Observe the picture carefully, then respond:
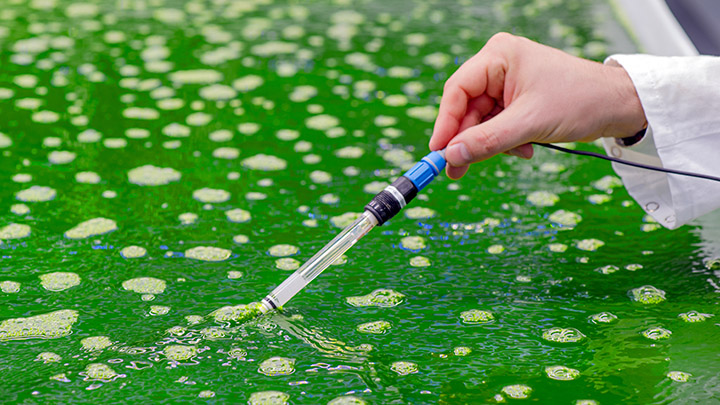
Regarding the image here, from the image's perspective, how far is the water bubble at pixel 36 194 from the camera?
1495 millimetres

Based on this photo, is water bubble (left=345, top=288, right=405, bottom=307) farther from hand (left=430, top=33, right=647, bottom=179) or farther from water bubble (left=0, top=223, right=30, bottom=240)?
water bubble (left=0, top=223, right=30, bottom=240)

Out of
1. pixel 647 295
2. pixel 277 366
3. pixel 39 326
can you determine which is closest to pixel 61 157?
pixel 39 326

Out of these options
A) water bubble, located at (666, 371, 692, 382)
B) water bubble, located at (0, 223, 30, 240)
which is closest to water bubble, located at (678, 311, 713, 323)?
water bubble, located at (666, 371, 692, 382)

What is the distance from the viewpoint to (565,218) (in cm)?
147

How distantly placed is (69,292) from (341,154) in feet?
2.38

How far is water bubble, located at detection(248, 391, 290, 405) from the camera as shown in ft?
3.14

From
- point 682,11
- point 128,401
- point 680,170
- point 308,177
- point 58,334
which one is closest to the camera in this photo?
point 128,401

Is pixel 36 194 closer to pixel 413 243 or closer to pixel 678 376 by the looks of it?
pixel 413 243

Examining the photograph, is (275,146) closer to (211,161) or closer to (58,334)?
(211,161)

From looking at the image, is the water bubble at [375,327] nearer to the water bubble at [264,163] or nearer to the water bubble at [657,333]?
the water bubble at [657,333]

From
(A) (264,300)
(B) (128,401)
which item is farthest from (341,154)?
(B) (128,401)

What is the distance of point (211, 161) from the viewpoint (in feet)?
5.54

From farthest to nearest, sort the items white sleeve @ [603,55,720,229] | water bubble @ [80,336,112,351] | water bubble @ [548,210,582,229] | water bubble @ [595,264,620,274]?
water bubble @ [548,210,582,229], water bubble @ [595,264,620,274], white sleeve @ [603,55,720,229], water bubble @ [80,336,112,351]

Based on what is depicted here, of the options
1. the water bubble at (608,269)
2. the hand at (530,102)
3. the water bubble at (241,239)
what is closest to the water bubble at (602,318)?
the water bubble at (608,269)
